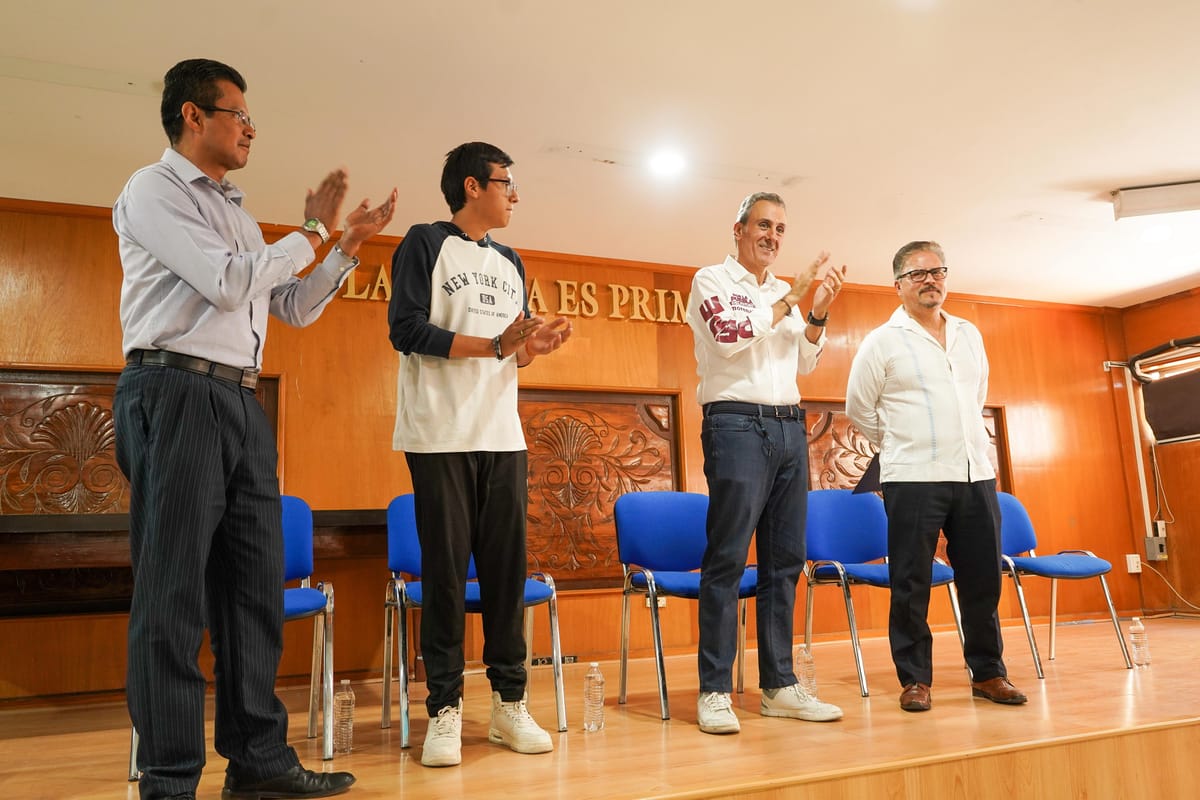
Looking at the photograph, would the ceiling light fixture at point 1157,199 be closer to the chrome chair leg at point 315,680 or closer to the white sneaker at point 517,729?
the white sneaker at point 517,729

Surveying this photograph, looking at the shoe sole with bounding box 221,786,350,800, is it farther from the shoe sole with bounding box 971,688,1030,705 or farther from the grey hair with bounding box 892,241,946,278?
the grey hair with bounding box 892,241,946,278

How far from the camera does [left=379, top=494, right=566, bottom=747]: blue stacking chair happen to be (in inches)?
115

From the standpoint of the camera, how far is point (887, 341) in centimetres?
339

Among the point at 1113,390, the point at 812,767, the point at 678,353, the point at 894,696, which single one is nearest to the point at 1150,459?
the point at 1113,390

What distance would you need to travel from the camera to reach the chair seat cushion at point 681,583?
3.45m

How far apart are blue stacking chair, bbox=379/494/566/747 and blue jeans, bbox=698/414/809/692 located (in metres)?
0.54

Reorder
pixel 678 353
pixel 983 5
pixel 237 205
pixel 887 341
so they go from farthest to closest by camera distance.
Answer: pixel 678 353 < pixel 983 5 < pixel 887 341 < pixel 237 205

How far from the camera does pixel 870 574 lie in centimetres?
395

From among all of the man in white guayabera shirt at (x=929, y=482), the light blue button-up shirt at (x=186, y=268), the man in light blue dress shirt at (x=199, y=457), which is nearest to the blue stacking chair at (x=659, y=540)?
the man in white guayabera shirt at (x=929, y=482)

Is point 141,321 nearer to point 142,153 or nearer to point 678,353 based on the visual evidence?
point 142,153

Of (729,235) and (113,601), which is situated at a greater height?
(729,235)

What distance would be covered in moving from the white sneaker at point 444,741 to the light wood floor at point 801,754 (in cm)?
3

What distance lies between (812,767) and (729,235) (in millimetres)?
4255

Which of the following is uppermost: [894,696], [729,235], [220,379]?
[729,235]
